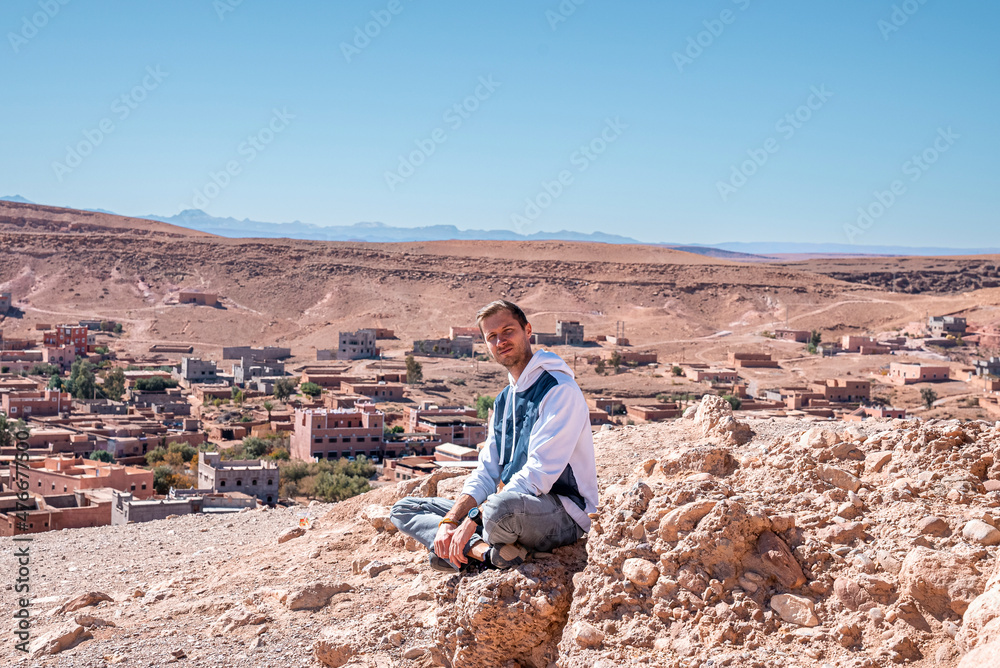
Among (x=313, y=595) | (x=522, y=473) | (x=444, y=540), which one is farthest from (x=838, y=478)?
(x=313, y=595)

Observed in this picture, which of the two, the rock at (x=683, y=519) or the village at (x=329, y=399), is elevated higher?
the rock at (x=683, y=519)

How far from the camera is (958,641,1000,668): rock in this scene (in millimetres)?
2303

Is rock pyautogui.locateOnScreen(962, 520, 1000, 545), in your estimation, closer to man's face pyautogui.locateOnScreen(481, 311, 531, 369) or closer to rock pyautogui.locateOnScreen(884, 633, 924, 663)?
rock pyautogui.locateOnScreen(884, 633, 924, 663)

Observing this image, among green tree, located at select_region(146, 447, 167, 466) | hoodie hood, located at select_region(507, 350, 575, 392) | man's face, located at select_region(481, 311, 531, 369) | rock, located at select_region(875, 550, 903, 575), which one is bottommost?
green tree, located at select_region(146, 447, 167, 466)

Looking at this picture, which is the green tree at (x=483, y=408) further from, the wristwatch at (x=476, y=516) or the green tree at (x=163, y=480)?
the wristwatch at (x=476, y=516)

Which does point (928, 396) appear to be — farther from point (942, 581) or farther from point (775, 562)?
point (942, 581)

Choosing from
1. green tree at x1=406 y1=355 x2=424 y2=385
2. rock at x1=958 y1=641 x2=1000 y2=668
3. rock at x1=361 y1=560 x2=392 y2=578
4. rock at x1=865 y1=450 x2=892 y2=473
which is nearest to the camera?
rock at x1=958 y1=641 x2=1000 y2=668

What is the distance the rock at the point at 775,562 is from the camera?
121 inches

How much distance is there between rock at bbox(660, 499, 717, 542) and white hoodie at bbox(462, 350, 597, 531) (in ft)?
1.02

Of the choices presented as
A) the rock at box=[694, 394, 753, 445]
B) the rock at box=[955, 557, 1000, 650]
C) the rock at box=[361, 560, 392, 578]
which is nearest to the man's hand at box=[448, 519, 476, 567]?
the rock at box=[361, 560, 392, 578]

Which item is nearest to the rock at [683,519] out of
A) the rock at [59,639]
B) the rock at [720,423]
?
the rock at [59,639]

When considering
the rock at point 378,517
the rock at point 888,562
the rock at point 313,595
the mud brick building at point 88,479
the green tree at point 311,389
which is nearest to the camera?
the rock at point 888,562

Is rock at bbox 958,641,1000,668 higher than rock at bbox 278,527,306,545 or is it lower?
higher

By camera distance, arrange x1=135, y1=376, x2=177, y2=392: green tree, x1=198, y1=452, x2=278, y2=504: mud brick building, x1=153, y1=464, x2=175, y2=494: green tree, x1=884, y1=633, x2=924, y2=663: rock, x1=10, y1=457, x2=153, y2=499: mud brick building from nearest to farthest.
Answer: x1=884, y1=633, x2=924, y2=663: rock, x1=10, y1=457, x2=153, y2=499: mud brick building, x1=198, y1=452, x2=278, y2=504: mud brick building, x1=153, y1=464, x2=175, y2=494: green tree, x1=135, y1=376, x2=177, y2=392: green tree
